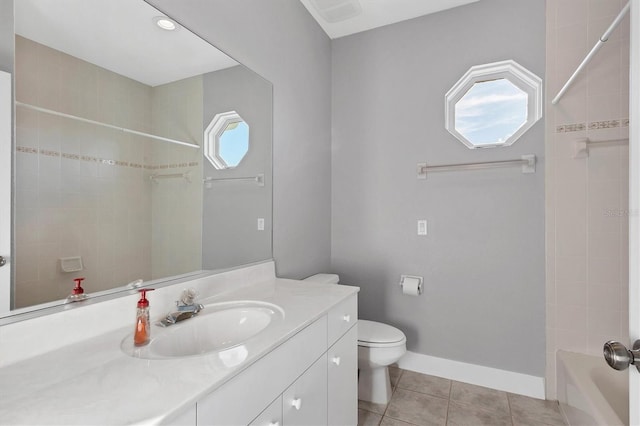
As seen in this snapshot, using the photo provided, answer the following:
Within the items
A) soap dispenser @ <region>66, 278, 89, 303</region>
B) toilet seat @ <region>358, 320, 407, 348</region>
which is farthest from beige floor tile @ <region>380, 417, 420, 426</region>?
soap dispenser @ <region>66, 278, 89, 303</region>

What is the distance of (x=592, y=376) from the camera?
169cm

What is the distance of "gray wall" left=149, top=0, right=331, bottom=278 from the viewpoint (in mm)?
1526

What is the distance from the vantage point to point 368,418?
1771 mm

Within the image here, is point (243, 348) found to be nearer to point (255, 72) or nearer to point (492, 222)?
point (255, 72)

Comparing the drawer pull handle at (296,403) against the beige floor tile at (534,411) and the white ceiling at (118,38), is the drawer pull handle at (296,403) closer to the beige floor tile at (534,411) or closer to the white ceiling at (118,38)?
the white ceiling at (118,38)

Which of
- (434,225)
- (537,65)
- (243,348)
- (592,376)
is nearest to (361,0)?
(537,65)

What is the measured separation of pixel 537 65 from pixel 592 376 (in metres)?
1.91

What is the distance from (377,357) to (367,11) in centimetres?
239

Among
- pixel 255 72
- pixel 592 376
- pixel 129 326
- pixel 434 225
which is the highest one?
pixel 255 72

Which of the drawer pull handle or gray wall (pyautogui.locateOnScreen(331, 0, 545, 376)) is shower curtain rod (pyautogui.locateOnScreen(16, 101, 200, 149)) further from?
gray wall (pyautogui.locateOnScreen(331, 0, 545, 376))

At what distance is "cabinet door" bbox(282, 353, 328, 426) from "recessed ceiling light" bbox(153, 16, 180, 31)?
1.46 metres

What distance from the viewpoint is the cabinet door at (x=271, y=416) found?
33.4 inches

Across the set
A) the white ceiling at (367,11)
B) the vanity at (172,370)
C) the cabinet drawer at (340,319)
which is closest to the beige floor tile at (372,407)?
the vanity at (172,370)

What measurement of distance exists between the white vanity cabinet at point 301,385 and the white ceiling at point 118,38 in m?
1.11
